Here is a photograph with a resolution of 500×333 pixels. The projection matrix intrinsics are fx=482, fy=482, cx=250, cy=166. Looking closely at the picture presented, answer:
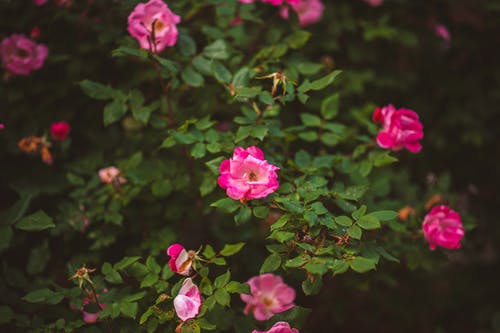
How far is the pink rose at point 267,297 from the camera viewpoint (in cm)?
141

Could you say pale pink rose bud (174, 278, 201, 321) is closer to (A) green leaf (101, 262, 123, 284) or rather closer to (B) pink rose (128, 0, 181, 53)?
(A) green leaf (101, 262, 123, 284)

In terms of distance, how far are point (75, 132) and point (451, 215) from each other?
4.54ft

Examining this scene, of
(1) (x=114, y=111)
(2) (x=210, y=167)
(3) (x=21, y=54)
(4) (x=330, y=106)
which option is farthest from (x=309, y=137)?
(3) (x=21, y=54)

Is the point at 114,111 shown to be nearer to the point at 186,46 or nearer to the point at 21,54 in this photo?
the point at 186,46

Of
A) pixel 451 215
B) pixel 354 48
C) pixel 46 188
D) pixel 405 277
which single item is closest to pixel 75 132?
pixel 46 188

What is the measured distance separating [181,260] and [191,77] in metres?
0.59

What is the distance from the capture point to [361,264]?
107cm

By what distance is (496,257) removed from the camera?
2596 mm

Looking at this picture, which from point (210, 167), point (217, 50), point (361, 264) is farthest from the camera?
point (217, 50)

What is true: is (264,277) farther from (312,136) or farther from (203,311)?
(312,136)

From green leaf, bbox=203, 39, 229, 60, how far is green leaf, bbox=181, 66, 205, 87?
0.24 ft

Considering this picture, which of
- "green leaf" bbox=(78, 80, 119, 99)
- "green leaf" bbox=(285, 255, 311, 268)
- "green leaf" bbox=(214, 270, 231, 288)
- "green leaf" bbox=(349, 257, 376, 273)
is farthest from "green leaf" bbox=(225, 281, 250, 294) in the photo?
"green leaf" bbox=(78, 80, 119, 99)

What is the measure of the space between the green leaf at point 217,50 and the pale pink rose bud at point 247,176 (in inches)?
17.7

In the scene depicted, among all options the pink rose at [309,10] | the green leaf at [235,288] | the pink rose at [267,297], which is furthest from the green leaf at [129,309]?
the pink rose at [309,10]
